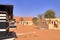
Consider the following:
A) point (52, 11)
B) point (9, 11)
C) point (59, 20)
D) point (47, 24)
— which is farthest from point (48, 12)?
point (9, 11)

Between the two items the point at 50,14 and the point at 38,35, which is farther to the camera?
the point at 50,14

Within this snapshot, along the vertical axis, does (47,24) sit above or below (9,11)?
below

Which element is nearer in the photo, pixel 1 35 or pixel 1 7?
pixel 1 35

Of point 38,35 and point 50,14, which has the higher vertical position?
point 50,14

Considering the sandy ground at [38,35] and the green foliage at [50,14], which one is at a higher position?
the green foliage at [50,14]

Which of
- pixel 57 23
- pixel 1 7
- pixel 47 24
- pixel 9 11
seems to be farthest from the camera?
pixel 57 23

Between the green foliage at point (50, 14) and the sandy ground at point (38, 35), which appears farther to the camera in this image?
the green foliage at point (50, 14)

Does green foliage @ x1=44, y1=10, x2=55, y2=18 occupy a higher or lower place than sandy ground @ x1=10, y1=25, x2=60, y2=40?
higher

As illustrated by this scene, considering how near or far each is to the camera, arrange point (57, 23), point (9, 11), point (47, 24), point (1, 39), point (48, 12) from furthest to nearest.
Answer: point (48, 12), point (57, 23), point (47, 24), point (9, 11), point (1, 39)

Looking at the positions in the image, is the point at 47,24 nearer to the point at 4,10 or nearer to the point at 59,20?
the point at 59,20

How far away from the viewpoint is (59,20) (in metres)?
59.9

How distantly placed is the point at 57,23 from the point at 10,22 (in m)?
55.6

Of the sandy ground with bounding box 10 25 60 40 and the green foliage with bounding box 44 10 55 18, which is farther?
the green foliage with bounding box 44 10 55 18

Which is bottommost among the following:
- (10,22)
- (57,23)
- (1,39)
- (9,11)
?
(57,23)
